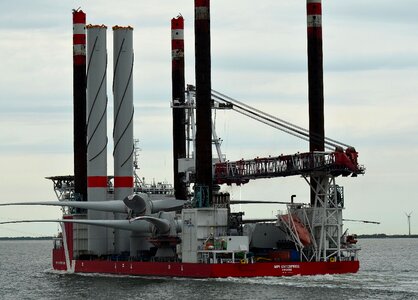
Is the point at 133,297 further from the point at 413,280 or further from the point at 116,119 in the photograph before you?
the point at 116,119

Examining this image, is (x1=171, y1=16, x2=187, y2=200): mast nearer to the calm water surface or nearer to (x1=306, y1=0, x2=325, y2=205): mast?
(x1=306, y1=0, x2=325, y2=205): mast

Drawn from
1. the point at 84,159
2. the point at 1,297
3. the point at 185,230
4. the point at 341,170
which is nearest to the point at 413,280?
the point at 341,170

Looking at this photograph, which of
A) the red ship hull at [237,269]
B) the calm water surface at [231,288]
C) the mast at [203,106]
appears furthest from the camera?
the mast at [203,106]

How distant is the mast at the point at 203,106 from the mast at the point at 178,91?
2294 cm

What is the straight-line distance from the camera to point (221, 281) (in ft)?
345

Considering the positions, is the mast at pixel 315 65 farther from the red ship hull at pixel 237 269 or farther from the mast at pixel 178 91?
the mast at pixel 178 91

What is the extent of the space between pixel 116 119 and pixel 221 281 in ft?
103

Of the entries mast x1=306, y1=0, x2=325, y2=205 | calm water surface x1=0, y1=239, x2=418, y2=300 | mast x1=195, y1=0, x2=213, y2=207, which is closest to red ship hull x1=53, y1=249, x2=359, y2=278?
calm water surface x1=0, y1=239, x2=418, y2=300

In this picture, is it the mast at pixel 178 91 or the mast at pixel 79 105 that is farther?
the mast at pixel 178 91

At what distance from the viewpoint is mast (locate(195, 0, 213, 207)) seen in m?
113

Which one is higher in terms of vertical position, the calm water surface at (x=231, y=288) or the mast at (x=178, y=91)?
the mast at (x=178, y=91)

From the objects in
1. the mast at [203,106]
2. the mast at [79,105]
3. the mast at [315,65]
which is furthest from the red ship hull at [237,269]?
the mast at [79,105]

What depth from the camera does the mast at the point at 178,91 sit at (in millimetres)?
141375

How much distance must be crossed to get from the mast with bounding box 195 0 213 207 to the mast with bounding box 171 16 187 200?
75.3ft
